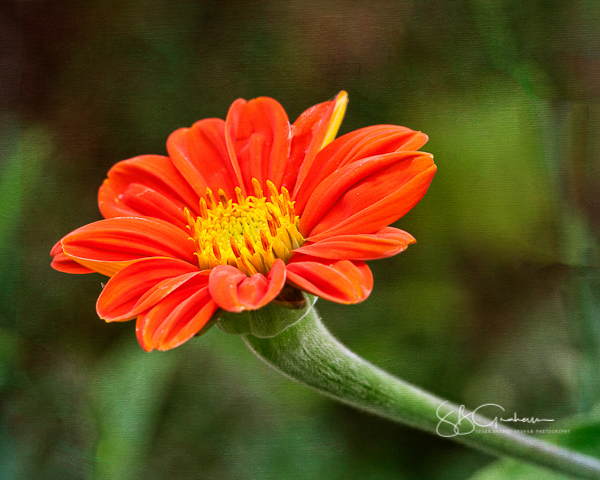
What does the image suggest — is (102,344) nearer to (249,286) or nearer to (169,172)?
(169,172)

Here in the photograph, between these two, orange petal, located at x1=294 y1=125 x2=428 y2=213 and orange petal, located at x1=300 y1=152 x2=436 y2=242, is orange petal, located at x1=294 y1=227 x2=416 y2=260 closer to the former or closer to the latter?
orange petal, located at x1=300 y1=152 x2=436 y2=242

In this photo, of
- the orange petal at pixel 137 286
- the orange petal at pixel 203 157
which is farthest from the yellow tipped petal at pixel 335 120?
the orange petal at pixel 137 286

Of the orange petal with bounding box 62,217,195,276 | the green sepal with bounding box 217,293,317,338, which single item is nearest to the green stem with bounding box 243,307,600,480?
the green sepal with bounding box 217,293,317,338

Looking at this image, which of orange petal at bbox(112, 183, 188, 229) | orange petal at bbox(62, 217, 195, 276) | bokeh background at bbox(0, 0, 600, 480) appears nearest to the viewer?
orange petal at bbox(62, 217, 195, 276)

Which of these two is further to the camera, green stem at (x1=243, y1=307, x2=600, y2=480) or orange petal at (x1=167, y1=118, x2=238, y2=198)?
orange petal at (x1=167, y1=118, x2=238, y2=198)

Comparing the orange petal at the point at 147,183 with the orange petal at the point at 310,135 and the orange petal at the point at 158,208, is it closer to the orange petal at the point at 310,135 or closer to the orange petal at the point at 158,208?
the orange petal at the point at 158,208

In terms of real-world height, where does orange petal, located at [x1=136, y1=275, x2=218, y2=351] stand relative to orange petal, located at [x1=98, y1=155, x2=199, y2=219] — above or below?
below

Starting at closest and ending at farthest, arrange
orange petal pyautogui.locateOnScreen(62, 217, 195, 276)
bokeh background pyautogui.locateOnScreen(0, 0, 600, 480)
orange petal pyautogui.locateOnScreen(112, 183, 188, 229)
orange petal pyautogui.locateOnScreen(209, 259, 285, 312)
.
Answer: orange petal pyautogui.locateOnScreen(209, 259, 285, 312)
orange petal pyautogui.locateOnScreen(62, 217, 195, 276)
orange petal pyautogui.locateOnScreen(112, 183, 188, 229)
bokeh background pyautogui.locateOnScreen(0, 0, 600, 480)

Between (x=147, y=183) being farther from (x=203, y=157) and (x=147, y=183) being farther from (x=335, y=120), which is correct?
(x=335, y=120)
